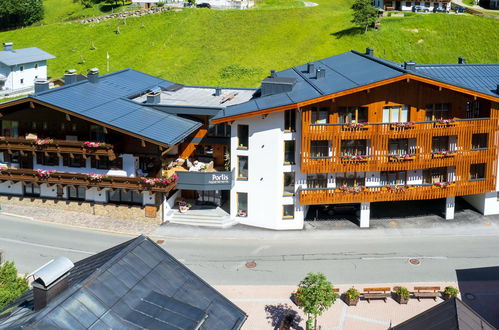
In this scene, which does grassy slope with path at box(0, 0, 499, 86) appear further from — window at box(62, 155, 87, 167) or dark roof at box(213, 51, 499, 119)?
window at box(62, 155, 87, 167)

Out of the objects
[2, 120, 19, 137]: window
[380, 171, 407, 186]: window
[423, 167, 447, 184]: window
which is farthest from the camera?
[2, 120, 19, 137]: window

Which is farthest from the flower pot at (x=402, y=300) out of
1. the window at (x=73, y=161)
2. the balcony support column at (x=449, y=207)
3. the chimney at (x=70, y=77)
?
the chimney at (x=70, y=77)

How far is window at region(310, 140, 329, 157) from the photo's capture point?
3975 cm

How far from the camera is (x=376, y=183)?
135 feet

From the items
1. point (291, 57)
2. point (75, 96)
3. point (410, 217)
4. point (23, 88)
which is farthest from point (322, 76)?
point (23, 88)

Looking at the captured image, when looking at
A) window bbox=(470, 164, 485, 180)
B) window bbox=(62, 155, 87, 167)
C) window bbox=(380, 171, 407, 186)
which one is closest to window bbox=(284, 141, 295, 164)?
window bbox=(380, 171, 407, 186)

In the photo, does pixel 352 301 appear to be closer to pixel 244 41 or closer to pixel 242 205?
pixel 242 205

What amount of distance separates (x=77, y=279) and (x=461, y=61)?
42258mm

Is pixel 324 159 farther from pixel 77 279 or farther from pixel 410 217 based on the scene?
pixel 77 279

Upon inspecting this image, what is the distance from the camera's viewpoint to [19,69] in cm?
7619

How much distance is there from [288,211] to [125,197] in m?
12.2

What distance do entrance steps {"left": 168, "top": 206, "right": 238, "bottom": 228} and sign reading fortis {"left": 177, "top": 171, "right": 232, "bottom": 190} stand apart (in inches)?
Answer: 81.8

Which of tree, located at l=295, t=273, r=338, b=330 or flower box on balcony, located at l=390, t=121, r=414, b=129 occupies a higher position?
flower box on balcony, located at l=390, t=121, r=414, b=129

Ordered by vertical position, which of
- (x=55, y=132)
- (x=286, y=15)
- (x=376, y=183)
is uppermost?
(x=286, y=15)
